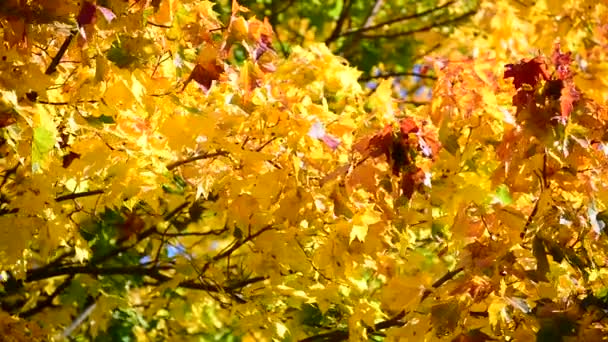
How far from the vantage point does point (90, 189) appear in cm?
265

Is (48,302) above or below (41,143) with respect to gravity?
below

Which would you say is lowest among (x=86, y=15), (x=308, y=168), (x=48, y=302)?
(x=48, y=302)

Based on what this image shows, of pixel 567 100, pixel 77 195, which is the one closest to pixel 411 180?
pixel 567 100

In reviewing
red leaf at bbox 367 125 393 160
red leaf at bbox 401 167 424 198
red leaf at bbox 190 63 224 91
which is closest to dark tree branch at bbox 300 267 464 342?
red leaf at bbox 401 167 424 198

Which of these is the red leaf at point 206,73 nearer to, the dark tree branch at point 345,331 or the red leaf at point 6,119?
the red leaf at point 6,119

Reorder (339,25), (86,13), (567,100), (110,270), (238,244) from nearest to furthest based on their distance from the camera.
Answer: (86,13) < (567,100) < (238,244) < (110,270) < (339,25)

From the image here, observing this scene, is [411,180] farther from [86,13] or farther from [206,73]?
[86,13]

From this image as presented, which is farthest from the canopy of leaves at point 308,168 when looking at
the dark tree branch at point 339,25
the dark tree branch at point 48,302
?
the dark tree branch at point 339,25

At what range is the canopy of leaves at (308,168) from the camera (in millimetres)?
2012

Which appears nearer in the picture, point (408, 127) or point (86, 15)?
point (86, 15)

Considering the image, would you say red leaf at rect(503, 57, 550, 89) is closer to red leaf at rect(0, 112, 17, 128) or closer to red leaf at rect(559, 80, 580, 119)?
red leaf at rect(559, 80, 580, 119)

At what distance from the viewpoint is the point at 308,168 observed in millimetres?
2457

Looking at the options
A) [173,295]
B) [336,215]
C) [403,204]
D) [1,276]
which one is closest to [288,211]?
[336,215]

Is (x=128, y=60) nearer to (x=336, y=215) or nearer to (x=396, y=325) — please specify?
(x=336, y=215)
